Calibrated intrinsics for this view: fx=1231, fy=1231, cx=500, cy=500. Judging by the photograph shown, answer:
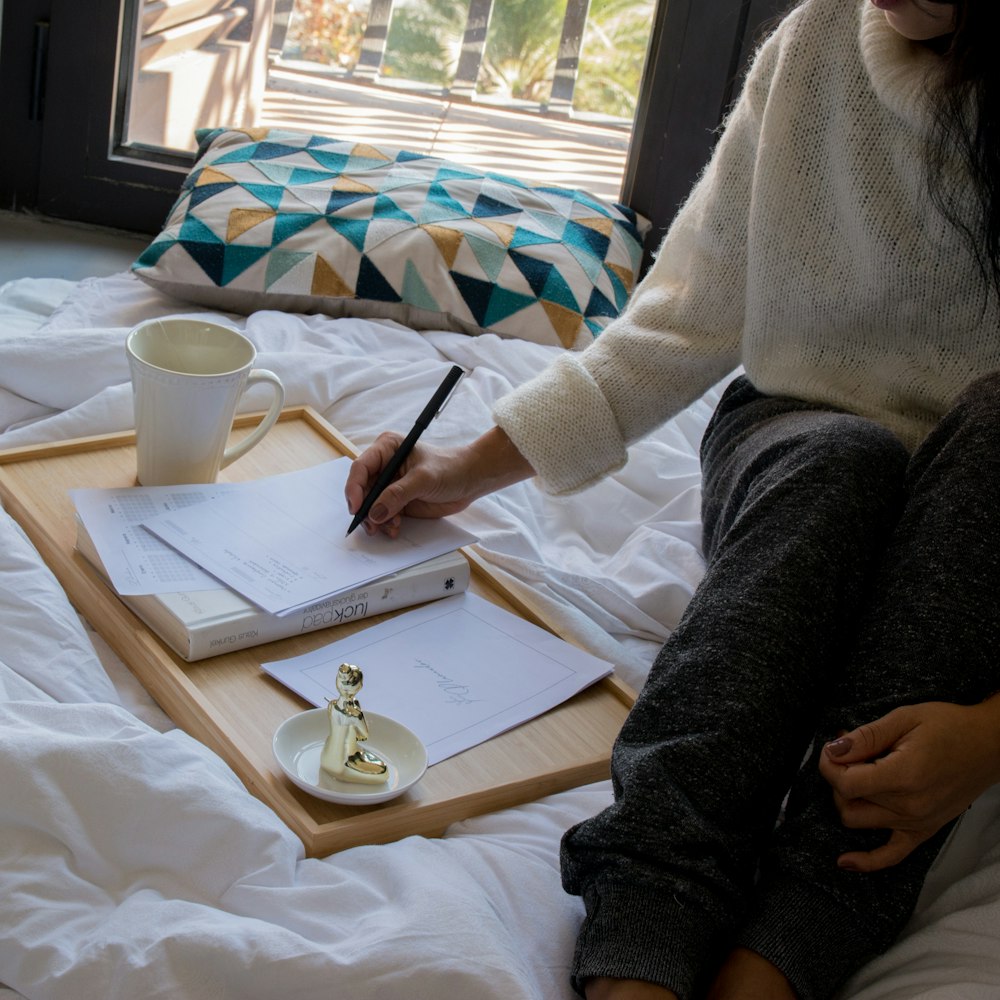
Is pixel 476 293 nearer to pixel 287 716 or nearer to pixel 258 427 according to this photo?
pixel 258 427

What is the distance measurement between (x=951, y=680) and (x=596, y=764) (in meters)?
0.25

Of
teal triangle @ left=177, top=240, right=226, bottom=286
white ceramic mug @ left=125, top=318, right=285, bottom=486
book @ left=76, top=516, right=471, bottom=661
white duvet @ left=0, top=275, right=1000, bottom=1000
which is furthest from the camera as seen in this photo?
teal triangle @ left=177, top=240, right=226, bottom=286

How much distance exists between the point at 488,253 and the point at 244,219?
306 mm

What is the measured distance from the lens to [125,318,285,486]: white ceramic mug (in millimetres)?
932

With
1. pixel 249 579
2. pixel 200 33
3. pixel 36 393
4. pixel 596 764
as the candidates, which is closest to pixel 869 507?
pixel 596 764

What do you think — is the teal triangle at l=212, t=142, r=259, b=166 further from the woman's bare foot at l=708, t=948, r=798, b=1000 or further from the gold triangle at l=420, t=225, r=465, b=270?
the woman's bare foot at l=708, t=948, r=798, b=1000

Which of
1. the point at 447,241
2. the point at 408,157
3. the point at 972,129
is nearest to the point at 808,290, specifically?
the point at 972,129

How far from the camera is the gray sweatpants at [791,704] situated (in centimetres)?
63

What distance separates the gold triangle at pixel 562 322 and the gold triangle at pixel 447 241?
0.12m

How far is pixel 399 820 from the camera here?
28.7 inches

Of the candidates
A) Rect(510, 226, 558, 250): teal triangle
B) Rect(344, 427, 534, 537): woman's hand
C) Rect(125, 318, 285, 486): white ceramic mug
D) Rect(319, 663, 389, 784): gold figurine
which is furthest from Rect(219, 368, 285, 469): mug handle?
Rect(510, 226, 558, 250): teal triangle

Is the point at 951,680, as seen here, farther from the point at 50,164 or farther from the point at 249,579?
the point at 50,164

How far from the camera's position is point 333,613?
0.88 metres

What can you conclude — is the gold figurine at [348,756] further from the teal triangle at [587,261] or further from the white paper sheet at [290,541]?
the teal triangle at [587,261]
